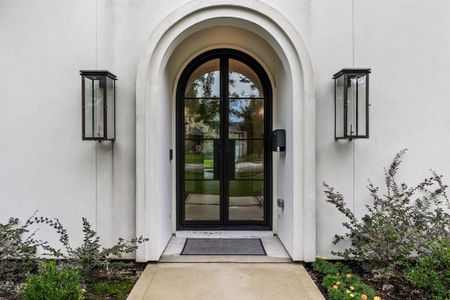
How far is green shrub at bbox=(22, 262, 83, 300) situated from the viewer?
2592 mm

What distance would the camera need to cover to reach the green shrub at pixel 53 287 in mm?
2592

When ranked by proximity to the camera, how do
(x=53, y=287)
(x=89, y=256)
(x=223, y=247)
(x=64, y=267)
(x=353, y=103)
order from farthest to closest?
(x=223, y=247) → (x=353, y=103) → (x=89, y=256) → (x=64, y=267) → (x=53, y=287)

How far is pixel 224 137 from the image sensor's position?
512cm

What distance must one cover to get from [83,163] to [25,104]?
Result: 1.06m

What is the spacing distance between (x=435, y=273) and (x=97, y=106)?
3965mm

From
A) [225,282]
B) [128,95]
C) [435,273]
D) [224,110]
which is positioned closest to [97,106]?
[128,95]

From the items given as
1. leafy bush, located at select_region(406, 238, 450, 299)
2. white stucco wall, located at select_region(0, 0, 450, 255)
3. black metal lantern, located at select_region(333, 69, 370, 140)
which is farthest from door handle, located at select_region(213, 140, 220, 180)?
leafy bush, located at select_region(406, 238, 450, 299)

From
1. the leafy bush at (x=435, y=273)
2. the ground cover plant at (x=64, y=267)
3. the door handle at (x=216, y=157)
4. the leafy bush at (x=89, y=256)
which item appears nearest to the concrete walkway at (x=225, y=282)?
the ground cover plant at (x=64, y=267)

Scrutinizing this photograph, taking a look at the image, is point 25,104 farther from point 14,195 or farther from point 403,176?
point 403,176

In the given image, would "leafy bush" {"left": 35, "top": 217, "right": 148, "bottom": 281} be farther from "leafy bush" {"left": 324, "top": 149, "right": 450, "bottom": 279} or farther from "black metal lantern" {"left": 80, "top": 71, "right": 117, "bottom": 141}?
"leafy bush" {"left": 324, "top": 149, "right": 450, "bottom": 279}

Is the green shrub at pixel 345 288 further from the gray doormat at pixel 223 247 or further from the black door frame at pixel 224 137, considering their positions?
the black door frame at pixel 224 137

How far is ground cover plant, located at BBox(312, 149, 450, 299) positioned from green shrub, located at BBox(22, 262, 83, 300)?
9.15ft

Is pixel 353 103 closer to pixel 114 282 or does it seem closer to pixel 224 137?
pixel 224 137

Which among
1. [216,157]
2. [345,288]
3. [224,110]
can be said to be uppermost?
[224,110]
